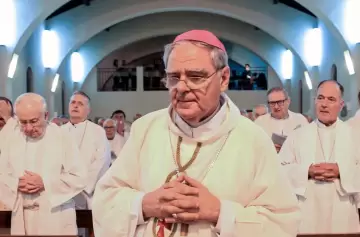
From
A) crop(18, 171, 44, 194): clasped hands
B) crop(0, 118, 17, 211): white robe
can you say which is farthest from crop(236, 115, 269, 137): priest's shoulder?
crop(0, 118, 17, 211): white robe

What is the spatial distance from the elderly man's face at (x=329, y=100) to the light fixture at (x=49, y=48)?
44.2 ft

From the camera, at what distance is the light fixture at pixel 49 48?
17.8 m

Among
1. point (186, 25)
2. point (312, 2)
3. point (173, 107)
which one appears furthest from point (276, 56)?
point (173, 107)

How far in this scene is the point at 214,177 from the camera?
253cm

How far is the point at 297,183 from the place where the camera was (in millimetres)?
5230

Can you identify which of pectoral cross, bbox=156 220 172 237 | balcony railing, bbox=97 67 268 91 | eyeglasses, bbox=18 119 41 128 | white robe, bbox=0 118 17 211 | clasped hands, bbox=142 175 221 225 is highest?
balcony railing, bbox=97 67 268 91

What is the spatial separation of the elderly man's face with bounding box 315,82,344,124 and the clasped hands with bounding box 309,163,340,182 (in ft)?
1.43

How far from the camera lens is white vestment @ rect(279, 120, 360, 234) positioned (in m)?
5.22

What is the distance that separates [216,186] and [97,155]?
4986mm

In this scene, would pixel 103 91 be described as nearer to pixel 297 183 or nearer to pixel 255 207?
pixel 297 183

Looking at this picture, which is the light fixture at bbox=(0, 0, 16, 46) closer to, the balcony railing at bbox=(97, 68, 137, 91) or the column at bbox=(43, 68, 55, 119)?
the column at bbox=(43, 68, 55, 119)

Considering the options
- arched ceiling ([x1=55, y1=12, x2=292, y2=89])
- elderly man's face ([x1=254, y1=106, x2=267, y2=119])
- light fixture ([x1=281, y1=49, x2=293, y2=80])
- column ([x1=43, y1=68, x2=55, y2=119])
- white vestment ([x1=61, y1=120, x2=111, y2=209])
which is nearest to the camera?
white vestment ([x1=61, y1=120, x2=111, y2=209])

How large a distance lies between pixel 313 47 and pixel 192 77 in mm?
16137

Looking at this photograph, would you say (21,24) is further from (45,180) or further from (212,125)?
(212,125)
